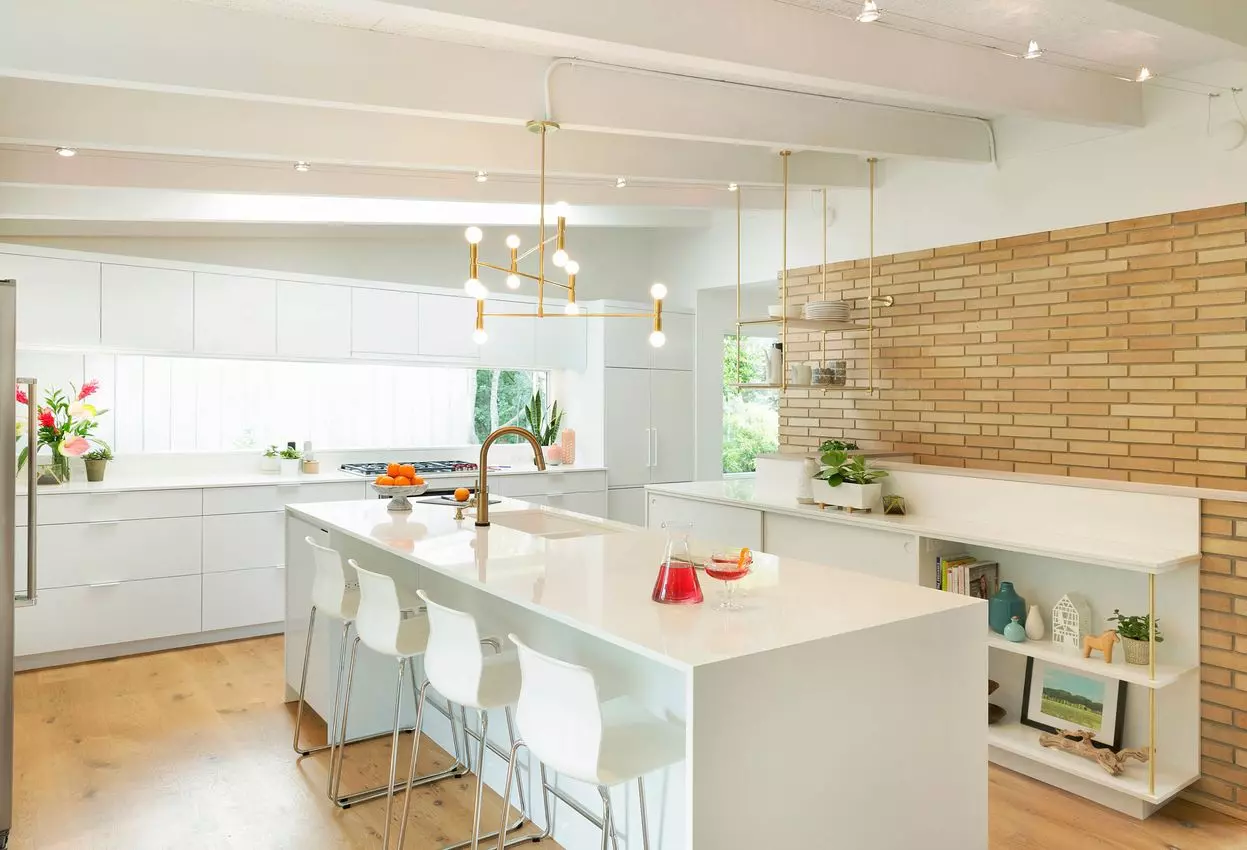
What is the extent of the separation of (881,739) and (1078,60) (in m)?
2.77

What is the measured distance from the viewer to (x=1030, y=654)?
10.9 ft

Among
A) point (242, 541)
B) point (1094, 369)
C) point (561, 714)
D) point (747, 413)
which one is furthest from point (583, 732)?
point (747, 413)

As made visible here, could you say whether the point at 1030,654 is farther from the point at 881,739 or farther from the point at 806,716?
the point at 806,716

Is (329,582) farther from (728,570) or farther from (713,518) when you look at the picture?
(713,518)

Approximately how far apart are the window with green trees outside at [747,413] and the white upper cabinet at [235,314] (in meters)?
3.77

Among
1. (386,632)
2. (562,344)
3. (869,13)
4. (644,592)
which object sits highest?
(869,13)

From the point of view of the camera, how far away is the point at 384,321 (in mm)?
5914

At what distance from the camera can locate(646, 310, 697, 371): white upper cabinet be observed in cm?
682

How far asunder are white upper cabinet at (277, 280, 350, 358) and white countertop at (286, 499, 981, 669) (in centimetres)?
250

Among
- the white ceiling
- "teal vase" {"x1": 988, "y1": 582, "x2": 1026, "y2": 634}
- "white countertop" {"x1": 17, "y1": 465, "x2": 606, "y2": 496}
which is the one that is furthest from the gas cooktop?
the white ceiling

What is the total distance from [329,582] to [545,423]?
3.77m

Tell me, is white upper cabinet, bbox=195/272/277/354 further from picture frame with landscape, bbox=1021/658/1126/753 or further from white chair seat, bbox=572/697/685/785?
picture frame with landscape, bbox=1021/658/1126/753

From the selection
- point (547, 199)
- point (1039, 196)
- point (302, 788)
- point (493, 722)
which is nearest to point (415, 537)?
point (493, 722)

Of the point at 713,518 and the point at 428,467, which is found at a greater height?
the point at 428,467
